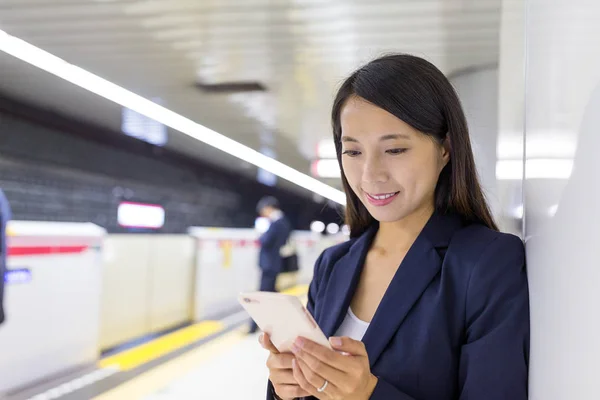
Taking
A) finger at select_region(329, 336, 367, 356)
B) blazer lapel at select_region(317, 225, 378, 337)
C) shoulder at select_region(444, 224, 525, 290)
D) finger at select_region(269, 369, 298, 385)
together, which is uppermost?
shoulder at select_region(444, 224, 525, 290)

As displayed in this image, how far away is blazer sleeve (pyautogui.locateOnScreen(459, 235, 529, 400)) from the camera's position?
1.06 m

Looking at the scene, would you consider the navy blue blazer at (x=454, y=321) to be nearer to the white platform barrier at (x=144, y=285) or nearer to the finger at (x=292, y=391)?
the finger at (x=292, y=391)

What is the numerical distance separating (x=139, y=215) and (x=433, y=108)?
884 cm

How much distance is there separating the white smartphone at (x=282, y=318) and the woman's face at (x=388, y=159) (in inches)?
13.6

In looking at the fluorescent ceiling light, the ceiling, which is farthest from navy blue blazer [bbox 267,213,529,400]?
the ceiling

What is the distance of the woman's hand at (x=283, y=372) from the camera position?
1.25 metres

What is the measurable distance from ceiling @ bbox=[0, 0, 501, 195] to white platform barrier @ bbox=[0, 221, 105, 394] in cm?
165

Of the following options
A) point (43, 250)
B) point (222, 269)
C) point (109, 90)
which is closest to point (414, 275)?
point (43, 250)

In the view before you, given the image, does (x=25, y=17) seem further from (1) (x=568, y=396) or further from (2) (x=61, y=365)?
(1) (x=568, y=396)

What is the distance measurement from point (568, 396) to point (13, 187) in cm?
750

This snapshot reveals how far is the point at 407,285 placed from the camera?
1243 millimetres

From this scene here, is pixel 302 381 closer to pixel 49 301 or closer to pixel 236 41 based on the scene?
pixel 236 41

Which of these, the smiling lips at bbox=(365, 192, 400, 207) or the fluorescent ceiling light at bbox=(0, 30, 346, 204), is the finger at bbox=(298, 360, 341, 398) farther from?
the fluorescent ceiling light at bbox=(0, 30, 346, 204)

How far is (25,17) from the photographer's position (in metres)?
4.28
